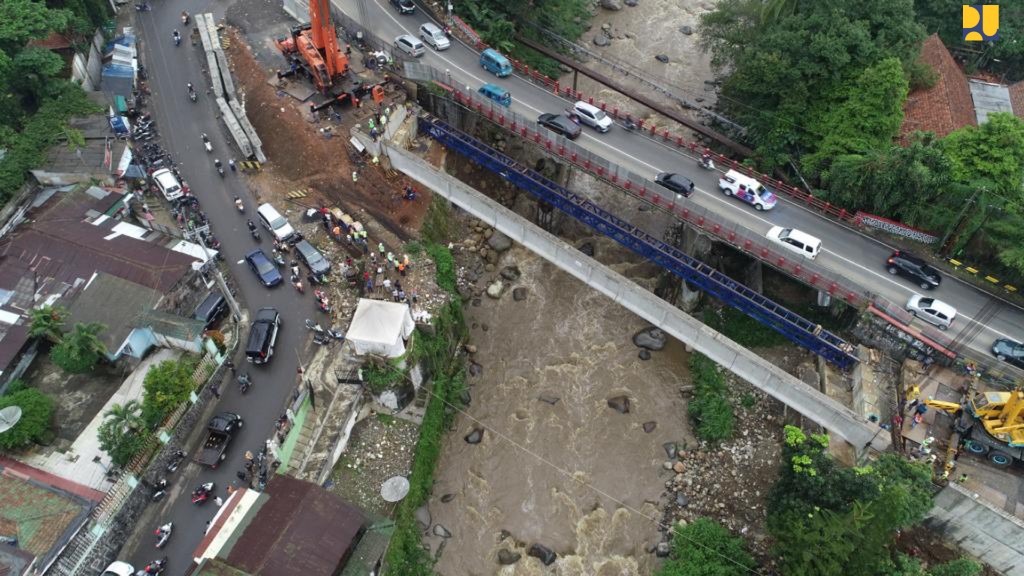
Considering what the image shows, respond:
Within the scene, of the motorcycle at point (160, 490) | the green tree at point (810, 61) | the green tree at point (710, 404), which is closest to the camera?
the motorcycle at point (160, 490)

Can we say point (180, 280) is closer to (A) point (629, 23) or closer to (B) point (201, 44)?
(B) point (201, 44)

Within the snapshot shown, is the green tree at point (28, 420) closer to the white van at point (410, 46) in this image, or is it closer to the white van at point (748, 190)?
the white van at point (410, 46)

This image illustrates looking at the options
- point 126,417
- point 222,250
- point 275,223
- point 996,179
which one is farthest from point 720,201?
point 126,417

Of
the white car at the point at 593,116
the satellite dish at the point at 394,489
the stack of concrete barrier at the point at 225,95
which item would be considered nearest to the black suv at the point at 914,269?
the white car at the point at 593,116

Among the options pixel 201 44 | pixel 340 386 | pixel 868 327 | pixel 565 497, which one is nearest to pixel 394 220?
pixel 340 386

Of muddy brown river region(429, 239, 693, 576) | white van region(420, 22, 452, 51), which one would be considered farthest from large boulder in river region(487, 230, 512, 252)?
white van region(420, 22, 452, 51)

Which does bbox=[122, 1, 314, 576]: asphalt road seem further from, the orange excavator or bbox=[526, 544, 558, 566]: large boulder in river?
bbox=[526, 544, 558, 566]: large boulder in river
